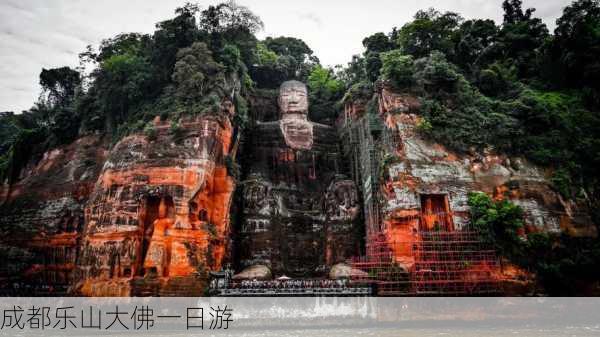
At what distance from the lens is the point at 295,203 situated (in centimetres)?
2830

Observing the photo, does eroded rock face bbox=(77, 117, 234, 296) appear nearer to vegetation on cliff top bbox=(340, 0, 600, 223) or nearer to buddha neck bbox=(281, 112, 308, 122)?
buddha neck bbox=(281, 112, 308, 122)

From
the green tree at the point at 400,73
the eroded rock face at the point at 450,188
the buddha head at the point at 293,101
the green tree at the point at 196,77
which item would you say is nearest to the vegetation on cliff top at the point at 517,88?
the green tree at the point at 400,73

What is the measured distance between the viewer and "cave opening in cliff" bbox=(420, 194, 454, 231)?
2127 cm

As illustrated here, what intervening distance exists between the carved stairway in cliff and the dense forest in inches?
71.6

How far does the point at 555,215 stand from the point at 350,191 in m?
11.7

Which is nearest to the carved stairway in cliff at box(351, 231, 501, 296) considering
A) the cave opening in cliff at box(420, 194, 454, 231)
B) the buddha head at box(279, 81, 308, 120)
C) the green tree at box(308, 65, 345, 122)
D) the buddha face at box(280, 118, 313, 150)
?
the cave opening in cliff at box(420, 194, 454, 231)

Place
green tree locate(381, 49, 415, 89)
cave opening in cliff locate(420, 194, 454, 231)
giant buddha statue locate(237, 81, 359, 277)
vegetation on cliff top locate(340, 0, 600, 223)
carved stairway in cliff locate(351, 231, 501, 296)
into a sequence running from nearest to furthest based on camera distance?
carved stairway in cliff locate(351, 231, 501, 296), cave opening in cliff locate(420, 194, 454, 231), vegetation on cliff top locate(340, 0, 600, 223), green tree locate(381, 49, 415, 89), giant buddha statue locate(237, 81, 359, 277)

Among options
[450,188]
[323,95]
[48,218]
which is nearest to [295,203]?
[450,188]

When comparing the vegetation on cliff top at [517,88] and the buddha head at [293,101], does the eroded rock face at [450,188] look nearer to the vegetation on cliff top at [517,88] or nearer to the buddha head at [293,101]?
the vegetation on cliff top at [517,88]

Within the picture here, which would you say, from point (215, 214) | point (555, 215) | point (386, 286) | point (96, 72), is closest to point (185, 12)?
point (96, 72)

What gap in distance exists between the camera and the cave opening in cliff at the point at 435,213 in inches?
837

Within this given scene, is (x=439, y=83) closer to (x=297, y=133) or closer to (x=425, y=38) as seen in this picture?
(x=425, y=38)

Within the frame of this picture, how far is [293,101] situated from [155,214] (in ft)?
52.8

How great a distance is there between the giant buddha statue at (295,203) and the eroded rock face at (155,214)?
3.29 meters
